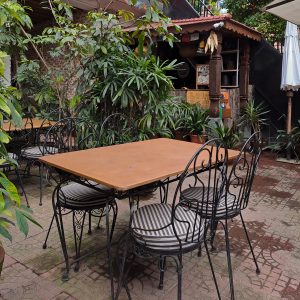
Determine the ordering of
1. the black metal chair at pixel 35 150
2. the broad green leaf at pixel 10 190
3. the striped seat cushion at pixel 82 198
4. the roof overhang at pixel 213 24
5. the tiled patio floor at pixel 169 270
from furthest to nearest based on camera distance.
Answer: the roof overhang at pixel 213 24 → the black metal chair at pixel 35 150 → the striped seat cushion at pixel 82 198 → the tiled patio floor at pixel 169 270 → the broad green leaf at pixel 10 190

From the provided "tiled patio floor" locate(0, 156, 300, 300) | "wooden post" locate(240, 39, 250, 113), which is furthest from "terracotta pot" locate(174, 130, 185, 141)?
"tiled patio floor" locate(0, 156, 300, 300)

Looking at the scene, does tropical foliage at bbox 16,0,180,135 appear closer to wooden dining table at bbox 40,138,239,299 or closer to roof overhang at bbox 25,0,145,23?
wooden dining table at bbox 40,138,239,299

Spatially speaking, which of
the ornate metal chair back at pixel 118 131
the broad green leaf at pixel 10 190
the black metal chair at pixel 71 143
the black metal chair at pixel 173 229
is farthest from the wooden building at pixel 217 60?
the broad green leaf at pixel 10 190

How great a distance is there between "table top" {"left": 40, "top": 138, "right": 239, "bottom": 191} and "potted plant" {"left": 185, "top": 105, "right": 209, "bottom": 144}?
127 inches

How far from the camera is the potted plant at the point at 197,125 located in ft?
19.8

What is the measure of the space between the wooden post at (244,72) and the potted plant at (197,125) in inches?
59.8

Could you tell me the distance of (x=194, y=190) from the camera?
2.53 meters

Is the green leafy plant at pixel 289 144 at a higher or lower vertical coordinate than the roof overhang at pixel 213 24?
lower

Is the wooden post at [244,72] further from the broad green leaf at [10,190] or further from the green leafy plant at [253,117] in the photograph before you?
the broad green leaf at [10,190]

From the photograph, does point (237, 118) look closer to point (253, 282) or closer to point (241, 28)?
point (241, 28)

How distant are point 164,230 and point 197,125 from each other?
4.37 meters

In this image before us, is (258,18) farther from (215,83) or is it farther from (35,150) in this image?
(35,150)

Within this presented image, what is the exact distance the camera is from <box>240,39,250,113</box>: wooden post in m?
7.17

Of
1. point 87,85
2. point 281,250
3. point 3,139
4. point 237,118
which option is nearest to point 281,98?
point 237,118
